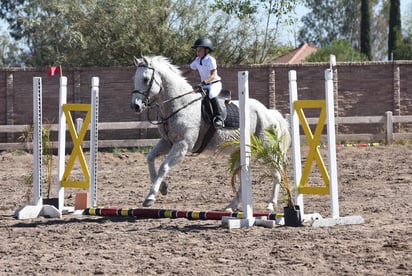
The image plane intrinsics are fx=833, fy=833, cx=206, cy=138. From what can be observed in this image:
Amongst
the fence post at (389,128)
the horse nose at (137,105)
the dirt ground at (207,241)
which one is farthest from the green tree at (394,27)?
the horse nose at (137,105)

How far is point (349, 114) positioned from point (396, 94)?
5.24 feet

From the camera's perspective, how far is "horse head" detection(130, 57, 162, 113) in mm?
11133

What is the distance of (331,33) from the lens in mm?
80625

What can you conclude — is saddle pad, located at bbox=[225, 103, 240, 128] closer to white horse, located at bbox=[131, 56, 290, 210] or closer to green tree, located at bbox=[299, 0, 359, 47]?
white horse, located at bbox=[131, 56, 290, 210]

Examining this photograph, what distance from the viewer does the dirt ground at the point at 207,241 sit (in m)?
7.62

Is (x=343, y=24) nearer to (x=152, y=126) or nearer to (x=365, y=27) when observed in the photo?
(x=365, y=27)

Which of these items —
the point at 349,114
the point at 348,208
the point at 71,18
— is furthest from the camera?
the point at 71,18

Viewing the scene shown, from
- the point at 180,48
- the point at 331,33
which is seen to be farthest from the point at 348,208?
the point at 331,33

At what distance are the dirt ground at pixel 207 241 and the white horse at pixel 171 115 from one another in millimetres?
899

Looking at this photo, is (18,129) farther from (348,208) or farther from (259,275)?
(259,275)

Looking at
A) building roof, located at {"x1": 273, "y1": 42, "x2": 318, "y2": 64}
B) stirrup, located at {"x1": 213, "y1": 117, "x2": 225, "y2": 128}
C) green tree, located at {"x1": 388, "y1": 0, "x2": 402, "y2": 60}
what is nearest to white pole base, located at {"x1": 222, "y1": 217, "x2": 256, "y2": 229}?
stirrup, located at {"x1": 213, "y1": 117, "x2": 225, "y2": 128}

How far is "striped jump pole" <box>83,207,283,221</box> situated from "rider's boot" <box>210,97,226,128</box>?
6.08 feet

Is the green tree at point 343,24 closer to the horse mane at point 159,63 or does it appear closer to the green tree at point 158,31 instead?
the green tree at point 158,31

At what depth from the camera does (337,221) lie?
32.9 ft
